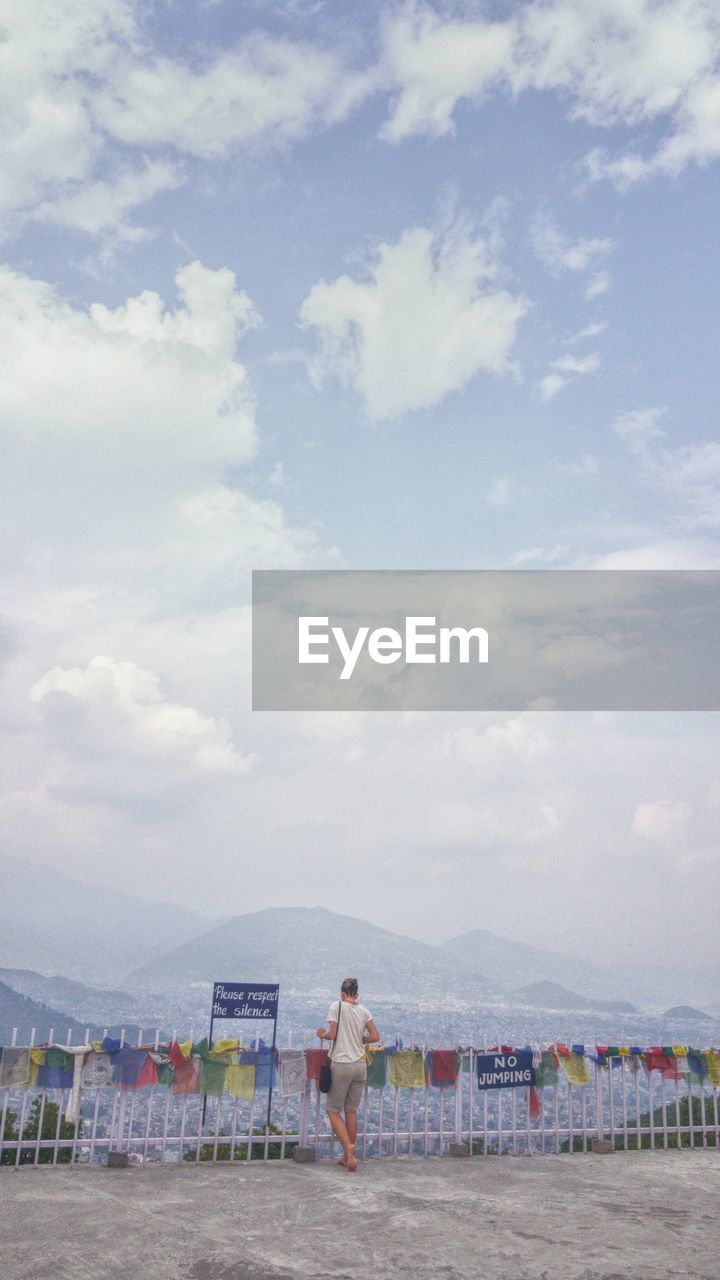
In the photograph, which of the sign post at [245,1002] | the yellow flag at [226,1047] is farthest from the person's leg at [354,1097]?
the sign post at [245,1002]

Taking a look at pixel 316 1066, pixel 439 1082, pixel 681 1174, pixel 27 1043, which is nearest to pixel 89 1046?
pixel 27 1043

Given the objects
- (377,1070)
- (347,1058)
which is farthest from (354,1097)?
(377,1070)

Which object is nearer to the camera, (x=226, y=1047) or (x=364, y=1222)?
(x=364, y=1222)

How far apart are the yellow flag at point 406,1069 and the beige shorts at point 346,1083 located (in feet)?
4.25

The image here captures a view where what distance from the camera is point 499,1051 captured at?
11812 millimetres

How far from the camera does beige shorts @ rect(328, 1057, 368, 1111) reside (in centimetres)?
984

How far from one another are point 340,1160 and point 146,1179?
2.40m

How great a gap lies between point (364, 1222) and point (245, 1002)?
4.48m

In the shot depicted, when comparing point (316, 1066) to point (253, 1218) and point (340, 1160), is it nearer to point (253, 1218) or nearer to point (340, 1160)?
point (340, 1160)

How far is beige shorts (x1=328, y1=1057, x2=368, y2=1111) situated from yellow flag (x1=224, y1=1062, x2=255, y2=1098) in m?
1.35

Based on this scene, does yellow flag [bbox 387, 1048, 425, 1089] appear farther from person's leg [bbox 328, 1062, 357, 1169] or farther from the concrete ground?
person's leg [bbox 328, 1062, 357, 1169]

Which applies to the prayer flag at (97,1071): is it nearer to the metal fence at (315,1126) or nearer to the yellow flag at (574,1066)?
the metal fence at (315,1126)

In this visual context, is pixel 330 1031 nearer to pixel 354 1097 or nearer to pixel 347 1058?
pixel 347 1058

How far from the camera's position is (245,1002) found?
12.1m
